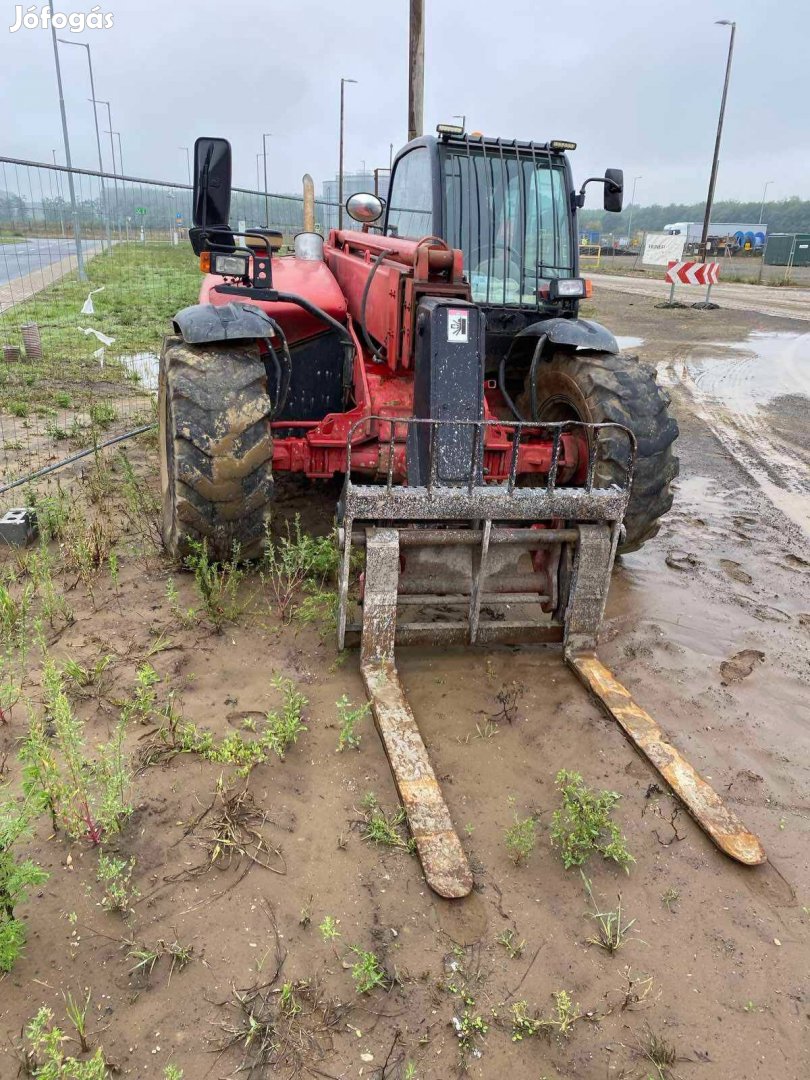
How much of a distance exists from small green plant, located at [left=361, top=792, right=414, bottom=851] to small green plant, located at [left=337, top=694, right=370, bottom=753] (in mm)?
328

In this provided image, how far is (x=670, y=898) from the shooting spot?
8.71 ft

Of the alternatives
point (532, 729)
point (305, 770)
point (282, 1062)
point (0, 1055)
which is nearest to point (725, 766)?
point (532, 729)

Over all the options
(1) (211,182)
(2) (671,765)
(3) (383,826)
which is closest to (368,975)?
(3) (383,826)

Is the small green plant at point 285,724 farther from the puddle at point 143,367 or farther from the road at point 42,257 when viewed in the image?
the puddle at point 143,367

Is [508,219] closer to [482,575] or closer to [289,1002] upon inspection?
[482,575]

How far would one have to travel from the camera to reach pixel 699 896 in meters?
2.67

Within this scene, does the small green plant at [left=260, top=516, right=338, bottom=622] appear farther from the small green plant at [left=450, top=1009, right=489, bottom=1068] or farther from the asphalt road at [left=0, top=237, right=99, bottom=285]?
the asphalt road at [left=0, top=237, right=99, bottom=285]

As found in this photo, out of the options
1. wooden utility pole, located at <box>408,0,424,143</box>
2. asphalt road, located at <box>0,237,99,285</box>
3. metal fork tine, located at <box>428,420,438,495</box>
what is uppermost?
wooden utility pole, located at <box>408,0,424,143</box>

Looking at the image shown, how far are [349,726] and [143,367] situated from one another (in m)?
9.33

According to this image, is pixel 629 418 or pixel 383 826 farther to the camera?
pixel 629 418

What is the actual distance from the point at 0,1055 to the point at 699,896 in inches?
86.0

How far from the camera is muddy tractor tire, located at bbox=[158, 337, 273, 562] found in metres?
4.06

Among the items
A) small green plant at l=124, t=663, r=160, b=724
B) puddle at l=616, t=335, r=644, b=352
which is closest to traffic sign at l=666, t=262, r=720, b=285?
puddle at l=616, t=335, r=644, b=352

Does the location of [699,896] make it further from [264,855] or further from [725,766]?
[264,855]
